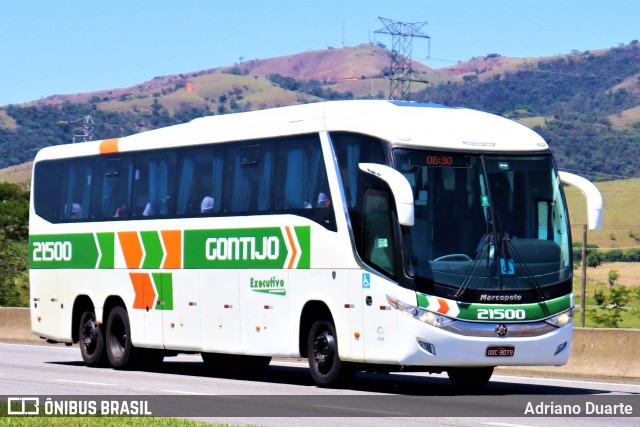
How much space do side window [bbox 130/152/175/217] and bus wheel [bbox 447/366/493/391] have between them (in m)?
Answer: 5.79

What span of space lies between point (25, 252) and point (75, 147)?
36610mm

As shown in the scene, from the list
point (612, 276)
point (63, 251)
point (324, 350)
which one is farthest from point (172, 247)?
point (612, 276)

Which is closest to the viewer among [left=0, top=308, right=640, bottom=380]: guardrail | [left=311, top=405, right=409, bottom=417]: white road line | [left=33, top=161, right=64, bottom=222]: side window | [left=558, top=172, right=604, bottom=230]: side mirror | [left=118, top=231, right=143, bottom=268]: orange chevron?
[left=311, top=405, right=409, bottom=417]: white road line

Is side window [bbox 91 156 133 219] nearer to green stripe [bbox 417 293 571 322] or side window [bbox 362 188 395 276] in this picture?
side window [bbox 362 188 395 276]

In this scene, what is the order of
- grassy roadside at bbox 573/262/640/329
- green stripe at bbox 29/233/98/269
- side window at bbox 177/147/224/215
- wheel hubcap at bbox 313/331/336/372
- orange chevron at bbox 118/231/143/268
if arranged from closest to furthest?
wheel hubcap at bbox 313/331/336/372 → side window at bbox 177/147/224/215 → orange chevron at bbox 118/231/143/268 → green stripe at bbox 29/233/98/269 → grassy roadside at bbox 573/262/640/329

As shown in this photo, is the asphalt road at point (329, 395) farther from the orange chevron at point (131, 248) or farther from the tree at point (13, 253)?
the tree at point (13, 253)

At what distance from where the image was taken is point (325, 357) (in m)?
19.2

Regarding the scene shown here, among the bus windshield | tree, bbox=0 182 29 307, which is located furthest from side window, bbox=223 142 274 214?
tree, bbox=0 182 29 307

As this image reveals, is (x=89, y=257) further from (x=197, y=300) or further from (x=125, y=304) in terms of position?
(x=197, y=300)

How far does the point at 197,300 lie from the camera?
22.4 m

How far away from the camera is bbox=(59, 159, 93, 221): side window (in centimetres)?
2527

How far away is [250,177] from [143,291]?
3.85m

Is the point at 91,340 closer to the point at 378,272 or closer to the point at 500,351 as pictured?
the point at 378,272

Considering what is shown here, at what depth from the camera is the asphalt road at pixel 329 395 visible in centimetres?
1488
